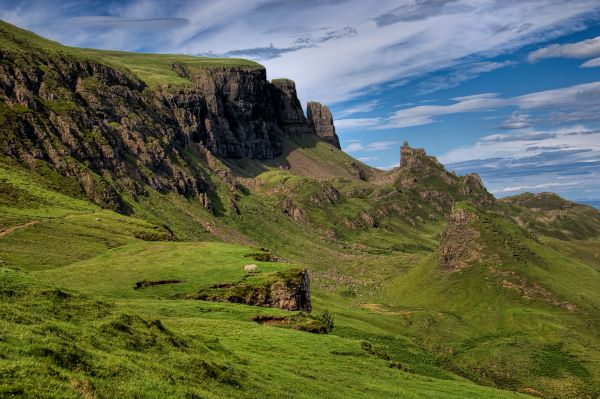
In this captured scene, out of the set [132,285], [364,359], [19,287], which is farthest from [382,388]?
[132,285]

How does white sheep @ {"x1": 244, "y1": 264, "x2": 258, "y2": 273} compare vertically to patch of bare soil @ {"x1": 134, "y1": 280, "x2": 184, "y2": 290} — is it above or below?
above

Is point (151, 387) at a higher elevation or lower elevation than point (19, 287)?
lower

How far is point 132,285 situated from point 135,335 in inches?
2244

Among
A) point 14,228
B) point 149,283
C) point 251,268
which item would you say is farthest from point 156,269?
point 14,228

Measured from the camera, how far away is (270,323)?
80.4 m

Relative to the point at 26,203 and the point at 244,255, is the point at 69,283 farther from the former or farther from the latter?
the point at 26,203

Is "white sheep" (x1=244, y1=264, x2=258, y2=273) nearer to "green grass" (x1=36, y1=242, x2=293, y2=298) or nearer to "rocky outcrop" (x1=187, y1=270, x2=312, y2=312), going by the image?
"green grass" (x1=36, y1=242, x2=293, y2=298)

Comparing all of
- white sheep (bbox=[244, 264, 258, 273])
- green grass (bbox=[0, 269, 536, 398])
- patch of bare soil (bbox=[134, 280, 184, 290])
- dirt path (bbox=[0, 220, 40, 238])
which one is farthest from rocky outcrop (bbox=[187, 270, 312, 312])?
dirt path (bbox=[0, 220, 40, 238])

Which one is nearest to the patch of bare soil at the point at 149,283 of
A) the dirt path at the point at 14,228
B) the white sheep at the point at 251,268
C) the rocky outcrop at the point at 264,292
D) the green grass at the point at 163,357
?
the rocky outcrop at the point at 264,292

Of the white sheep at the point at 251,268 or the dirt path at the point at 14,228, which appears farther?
the dirt path at the point at 14,228

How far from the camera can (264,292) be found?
9875 centimetres

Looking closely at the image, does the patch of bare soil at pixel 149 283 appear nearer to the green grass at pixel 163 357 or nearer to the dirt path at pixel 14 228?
the green grass at pixel 163 357

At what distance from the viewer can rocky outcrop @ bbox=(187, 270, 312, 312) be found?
96.2m

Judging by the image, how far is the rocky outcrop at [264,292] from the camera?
316 feet
